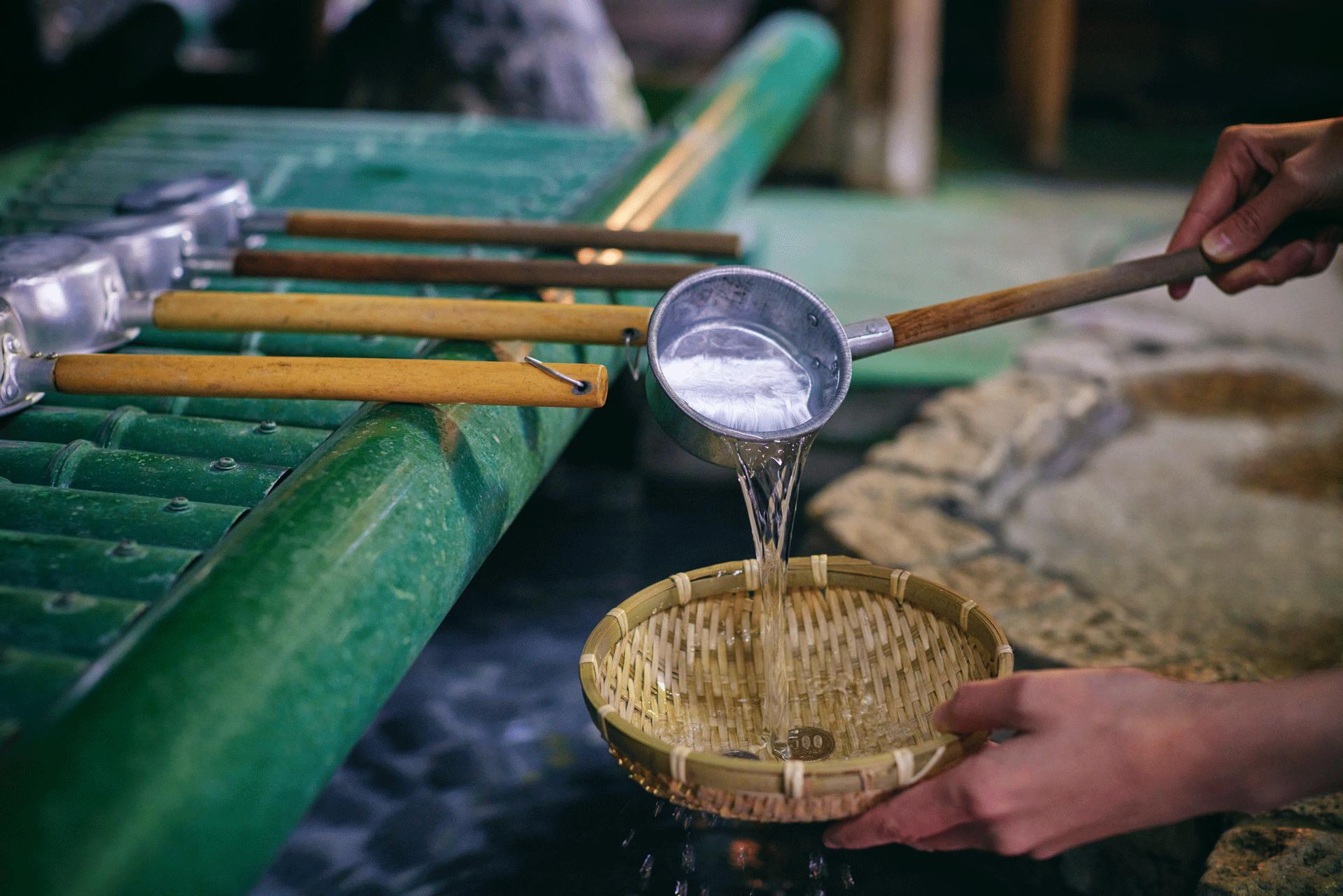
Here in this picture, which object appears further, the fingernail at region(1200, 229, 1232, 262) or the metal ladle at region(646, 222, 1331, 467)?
the fingernail at region(1200, 229, 1232, 262)

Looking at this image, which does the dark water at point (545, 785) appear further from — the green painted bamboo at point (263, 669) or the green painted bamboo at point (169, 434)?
the green painted bamboo at point (169, 434)

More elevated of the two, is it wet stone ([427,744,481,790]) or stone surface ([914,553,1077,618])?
stone surface ([914,553,1077,618])

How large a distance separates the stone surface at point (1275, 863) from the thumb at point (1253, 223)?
922mm

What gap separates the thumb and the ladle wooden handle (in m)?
0.02

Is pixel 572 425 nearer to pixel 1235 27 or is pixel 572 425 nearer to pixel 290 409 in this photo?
pixel 290 409

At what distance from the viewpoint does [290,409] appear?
175 centimetres

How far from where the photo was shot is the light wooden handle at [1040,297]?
1722 millimetres

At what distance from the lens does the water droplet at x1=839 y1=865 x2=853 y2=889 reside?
199 centimetres

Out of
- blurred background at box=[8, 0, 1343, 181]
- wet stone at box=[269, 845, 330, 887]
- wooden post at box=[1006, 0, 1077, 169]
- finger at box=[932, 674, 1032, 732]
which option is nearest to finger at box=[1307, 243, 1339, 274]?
finger at box=[932, 674, 1032, 732]

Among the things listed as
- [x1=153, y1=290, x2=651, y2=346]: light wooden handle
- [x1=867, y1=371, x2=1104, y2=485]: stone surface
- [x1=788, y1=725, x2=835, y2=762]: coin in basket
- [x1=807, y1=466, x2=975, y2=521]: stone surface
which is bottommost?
[x1=867, y1=371, x2=1104, y2=485]: stone surface

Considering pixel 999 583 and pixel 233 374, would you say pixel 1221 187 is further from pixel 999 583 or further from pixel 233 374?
pixel 233 374

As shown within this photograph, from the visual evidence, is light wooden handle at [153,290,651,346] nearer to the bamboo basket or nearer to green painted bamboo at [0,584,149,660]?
the bamboo basket

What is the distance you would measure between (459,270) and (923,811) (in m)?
1.27

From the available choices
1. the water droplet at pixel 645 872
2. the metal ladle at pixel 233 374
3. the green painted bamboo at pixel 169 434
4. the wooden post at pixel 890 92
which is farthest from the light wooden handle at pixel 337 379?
the wooden post at pixel 890 92
